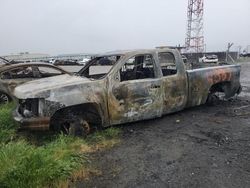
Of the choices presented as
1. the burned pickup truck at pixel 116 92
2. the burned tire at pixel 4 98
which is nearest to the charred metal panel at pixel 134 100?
the burned pickup truck at pixel 116 92

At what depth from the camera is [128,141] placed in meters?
6.55

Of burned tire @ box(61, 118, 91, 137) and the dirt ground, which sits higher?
burned tire @ box(61, 118, 91, 137)

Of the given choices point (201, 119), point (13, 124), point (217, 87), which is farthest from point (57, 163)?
point (217, 87)

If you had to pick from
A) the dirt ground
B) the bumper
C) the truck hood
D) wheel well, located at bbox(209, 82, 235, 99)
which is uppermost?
the truck hood

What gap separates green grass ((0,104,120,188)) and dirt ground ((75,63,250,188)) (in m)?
0.26

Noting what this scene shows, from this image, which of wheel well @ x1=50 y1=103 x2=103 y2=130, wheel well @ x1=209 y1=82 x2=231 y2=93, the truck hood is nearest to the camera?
the truck hood

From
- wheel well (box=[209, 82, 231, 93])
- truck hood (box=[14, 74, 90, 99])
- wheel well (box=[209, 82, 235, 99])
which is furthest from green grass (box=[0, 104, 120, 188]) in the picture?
wheel well (box=[209, 82, 235, 99])

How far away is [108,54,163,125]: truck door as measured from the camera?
22.9ft

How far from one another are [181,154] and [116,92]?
1.89 m

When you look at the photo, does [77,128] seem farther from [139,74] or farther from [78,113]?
[139,74]

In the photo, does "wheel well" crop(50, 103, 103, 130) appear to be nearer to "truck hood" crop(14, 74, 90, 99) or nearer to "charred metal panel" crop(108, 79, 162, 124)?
"charred metal panel" crop(108, 79, 162, 124)

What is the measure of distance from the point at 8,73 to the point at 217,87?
237 inches

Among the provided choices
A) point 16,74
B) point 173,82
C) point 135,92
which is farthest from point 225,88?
point 16,74

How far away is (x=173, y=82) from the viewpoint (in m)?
7.90
